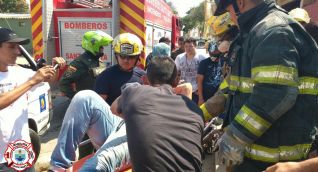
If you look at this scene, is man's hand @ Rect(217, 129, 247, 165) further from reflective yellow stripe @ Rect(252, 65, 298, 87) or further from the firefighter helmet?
the firefighter helmet

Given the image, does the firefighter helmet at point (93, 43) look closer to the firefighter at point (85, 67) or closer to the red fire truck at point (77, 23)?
the firefighter at point (85, 67)

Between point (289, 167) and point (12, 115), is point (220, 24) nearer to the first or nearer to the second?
point (289, 167)

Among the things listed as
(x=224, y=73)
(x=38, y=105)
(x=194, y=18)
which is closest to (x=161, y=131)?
(x=224, y=73)

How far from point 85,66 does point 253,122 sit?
115 inches

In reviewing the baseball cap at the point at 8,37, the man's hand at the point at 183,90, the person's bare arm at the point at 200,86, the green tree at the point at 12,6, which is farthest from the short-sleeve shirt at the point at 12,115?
the green tree at the point at 12,6

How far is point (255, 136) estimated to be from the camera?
1.84 meters

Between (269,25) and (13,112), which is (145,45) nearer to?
(13,112)

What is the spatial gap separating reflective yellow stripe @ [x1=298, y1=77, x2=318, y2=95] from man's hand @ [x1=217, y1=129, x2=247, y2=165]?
43 centimetres

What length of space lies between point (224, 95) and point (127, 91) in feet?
2.87

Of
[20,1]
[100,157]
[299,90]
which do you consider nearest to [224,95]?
[299,90]

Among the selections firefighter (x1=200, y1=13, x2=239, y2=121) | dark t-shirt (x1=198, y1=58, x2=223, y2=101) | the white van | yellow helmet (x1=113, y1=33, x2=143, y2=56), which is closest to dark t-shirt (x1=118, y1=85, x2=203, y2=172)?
firefighter (x1=200, y1=13, x2=239, y2=121)

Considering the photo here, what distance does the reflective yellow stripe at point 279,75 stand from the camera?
5.73 ft

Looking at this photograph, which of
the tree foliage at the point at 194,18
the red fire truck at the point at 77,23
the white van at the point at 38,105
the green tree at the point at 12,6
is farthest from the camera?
the tree foliage at the point at 194,18

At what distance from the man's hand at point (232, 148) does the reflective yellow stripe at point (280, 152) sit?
0.38ft
